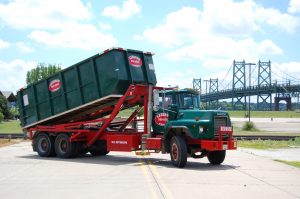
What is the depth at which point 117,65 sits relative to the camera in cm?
1711

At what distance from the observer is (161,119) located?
54.4ft

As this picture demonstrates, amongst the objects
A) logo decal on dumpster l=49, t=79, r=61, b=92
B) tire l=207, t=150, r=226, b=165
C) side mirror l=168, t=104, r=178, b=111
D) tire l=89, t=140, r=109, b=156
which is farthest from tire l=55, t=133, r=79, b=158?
tire l=207, t=150, r=226, b=165

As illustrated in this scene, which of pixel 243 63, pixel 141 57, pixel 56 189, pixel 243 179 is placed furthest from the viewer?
pixel 243 63

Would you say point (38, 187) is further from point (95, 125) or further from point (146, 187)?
point (95, 125)

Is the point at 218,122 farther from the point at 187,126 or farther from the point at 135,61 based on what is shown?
the point at 135,61

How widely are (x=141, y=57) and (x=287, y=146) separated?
11545 mm

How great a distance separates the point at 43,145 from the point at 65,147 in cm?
150

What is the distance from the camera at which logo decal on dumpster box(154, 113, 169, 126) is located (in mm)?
16391

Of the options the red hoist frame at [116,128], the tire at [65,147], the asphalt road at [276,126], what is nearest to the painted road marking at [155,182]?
the red hoist frame at [116,128]

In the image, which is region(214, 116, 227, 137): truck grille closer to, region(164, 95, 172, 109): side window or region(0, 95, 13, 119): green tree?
region(164, 95, 172, 109): side window

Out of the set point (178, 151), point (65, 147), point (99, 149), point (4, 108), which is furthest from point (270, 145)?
point (4, 108)

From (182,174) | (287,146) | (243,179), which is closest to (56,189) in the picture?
(182,174)

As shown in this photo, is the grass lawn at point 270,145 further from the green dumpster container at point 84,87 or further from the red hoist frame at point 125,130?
the green dumpster container at point 84,87

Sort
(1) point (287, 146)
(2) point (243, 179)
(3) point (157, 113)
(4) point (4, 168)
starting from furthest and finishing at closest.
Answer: (1) point (287, 146) → (3) point (157, 113) → (4) point (4, 168) → (2) point (243, 179)
